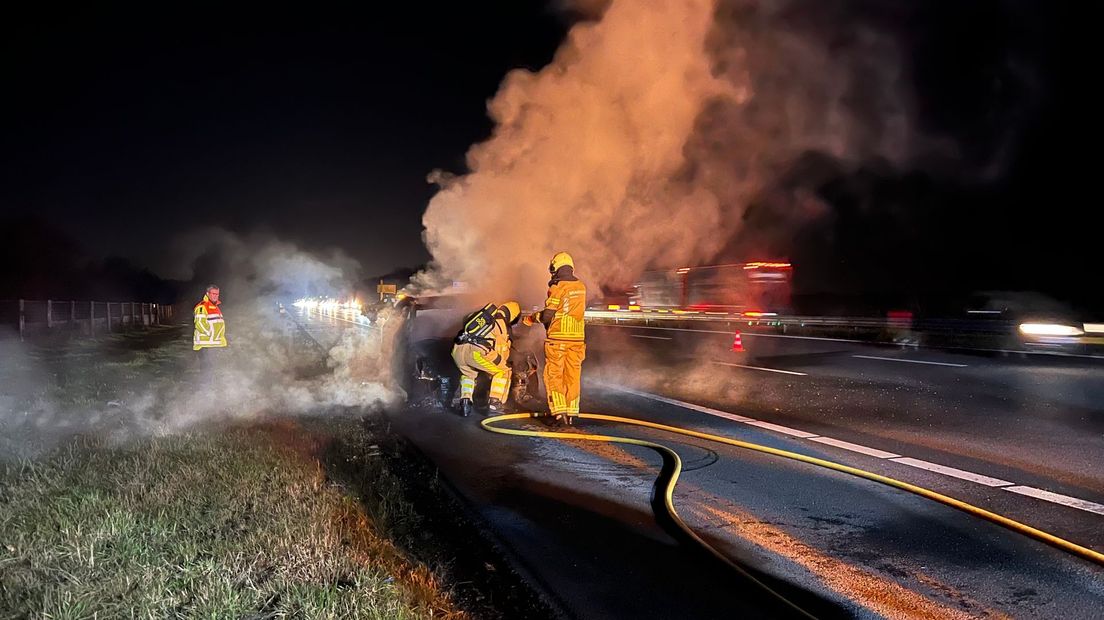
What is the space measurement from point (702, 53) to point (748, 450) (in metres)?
11.5

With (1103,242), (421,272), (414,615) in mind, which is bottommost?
(414,615)

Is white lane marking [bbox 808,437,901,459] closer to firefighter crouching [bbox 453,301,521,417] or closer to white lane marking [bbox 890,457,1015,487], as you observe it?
white lane marking [bbox 890,457,1015,487]

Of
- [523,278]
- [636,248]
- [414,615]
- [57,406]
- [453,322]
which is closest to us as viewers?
[414,615]

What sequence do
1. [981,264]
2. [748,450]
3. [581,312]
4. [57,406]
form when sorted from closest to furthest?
[748,450] < [581,312] < [57,406] < [981,264]

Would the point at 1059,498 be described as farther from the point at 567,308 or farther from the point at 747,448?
the point at 567,308

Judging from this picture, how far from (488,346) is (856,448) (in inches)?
162

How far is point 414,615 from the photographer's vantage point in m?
3.49

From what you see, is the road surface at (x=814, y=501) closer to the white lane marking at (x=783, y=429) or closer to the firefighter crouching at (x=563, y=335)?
the white lane marking at (x=783, y=429)

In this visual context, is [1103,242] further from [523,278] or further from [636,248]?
[523,278]

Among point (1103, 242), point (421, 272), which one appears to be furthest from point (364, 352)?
point (1103, 242)

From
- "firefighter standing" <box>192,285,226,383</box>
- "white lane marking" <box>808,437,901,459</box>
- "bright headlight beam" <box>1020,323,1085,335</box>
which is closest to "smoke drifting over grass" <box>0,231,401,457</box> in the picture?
"firefighter standing" <box>192,285,226,383</box>

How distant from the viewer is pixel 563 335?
8.10 meters

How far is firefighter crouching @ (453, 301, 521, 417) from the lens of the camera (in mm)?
8992

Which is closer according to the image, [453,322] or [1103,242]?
[453,322]
